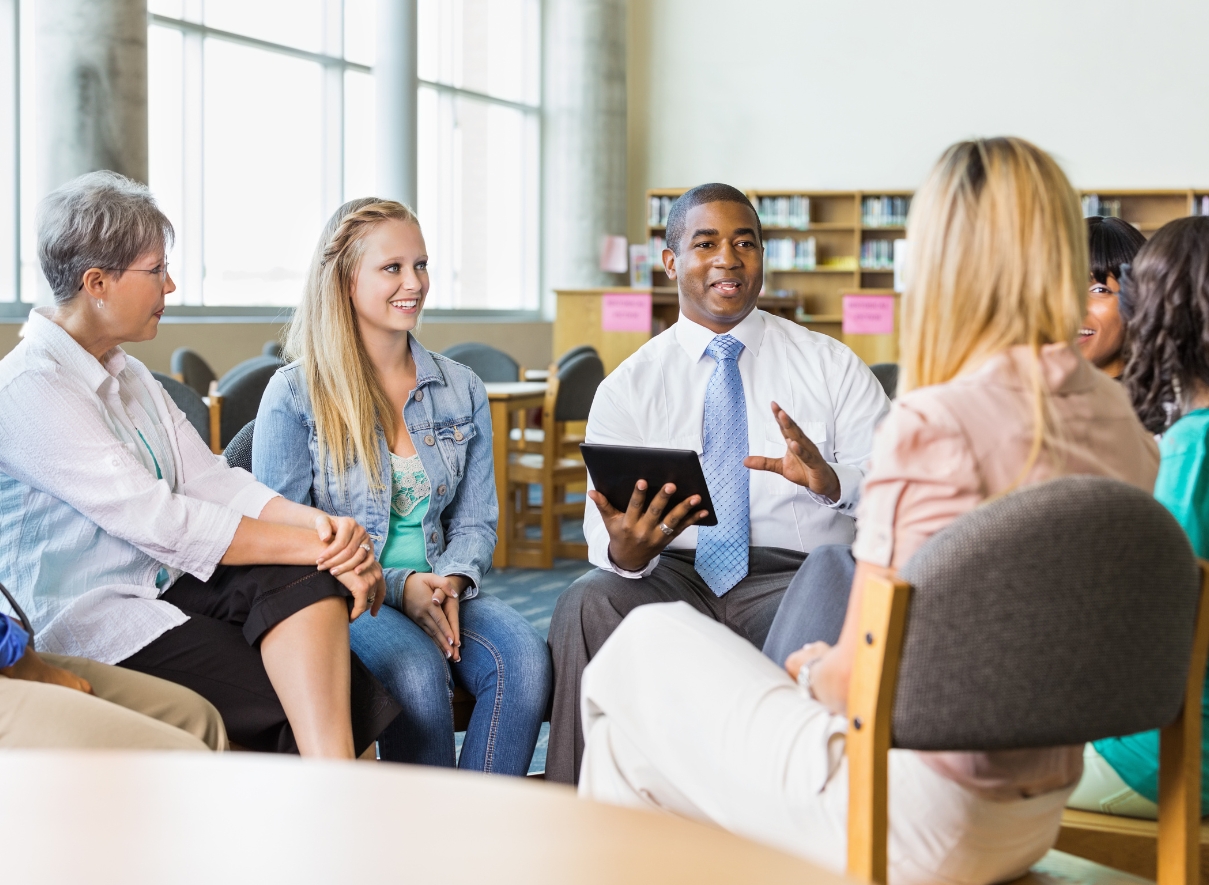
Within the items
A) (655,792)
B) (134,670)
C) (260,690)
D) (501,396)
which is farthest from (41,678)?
(501,396)

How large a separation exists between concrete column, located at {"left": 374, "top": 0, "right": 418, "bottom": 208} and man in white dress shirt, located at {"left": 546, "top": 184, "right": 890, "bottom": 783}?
645 centimetres

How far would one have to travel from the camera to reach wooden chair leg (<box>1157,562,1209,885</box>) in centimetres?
124

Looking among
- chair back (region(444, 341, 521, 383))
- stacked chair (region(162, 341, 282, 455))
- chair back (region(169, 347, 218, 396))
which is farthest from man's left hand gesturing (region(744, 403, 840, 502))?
chair back (region(444, 341, 521, 383))

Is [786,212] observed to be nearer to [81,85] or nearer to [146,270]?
[81,85]

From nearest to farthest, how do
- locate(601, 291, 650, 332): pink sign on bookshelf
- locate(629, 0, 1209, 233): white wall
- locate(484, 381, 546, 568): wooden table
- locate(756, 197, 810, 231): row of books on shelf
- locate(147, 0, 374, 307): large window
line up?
locate(484, 381, 546, 568): wooden table < locate(601, 291, 650, 332): pink sign on bookshelf < locate(147, 0, 374, 307): large window < locate(629, 0, 1209, 233): white wall < locate(756, 197, 810, 231): row of books on shelf

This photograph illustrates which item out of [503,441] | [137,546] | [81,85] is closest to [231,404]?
[503,441]

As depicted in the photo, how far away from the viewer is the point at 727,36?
10.6 m

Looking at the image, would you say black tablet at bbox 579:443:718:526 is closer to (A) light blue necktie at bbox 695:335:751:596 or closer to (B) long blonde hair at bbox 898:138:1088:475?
(A) light blue necktie at bbox 695:335:751:596

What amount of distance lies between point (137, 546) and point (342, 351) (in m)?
0.58

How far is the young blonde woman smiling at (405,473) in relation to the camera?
6.71 feet

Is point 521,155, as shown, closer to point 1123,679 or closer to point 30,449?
point 30,449

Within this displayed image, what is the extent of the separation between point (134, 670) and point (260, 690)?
0.20 m

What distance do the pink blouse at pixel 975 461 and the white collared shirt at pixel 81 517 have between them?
1.18m

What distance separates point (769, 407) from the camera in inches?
97.1
